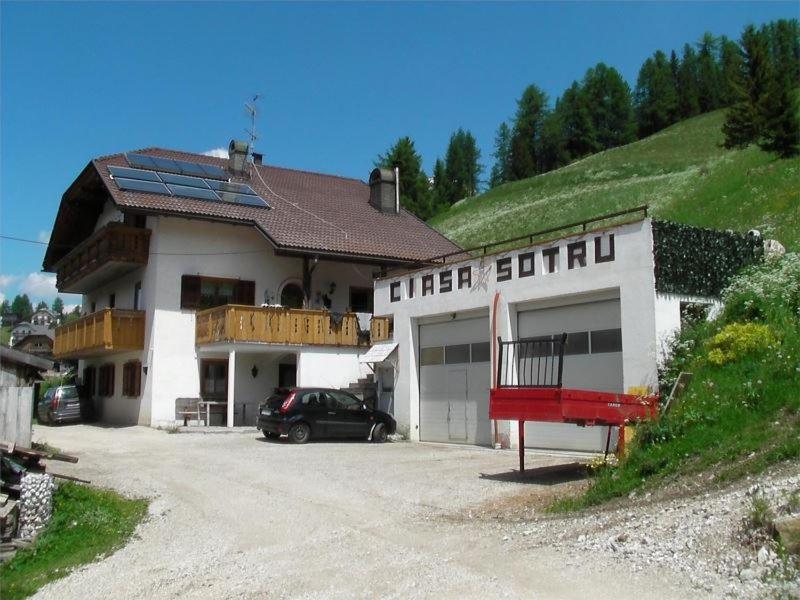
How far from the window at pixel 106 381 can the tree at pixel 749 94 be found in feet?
123

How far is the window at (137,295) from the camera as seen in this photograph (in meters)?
28.2

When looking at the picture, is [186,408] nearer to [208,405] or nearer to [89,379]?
[208,405]

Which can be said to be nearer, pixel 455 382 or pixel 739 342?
pixel 739 342

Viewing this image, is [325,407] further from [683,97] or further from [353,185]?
[683,97]

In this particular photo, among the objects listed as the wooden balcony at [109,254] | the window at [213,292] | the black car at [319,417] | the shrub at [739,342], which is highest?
the wooden balcony at [109,254]

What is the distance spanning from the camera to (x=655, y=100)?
11106 centimetres

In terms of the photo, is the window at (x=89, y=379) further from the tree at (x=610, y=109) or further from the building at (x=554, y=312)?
the tree at (x=610, y=109)

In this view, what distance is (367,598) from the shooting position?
6785 mm

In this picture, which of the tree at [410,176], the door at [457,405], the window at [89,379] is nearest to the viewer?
the door at [457,405]

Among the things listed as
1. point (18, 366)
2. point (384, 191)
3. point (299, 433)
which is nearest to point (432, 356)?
point (299, 433)


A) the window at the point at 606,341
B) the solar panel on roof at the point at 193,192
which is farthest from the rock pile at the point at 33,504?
the solar panel on roof at the point at 193,192

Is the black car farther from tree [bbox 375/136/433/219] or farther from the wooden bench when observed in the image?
tree [bbox 375/136/433/219]

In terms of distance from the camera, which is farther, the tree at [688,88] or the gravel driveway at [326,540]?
the tree at [688,88]

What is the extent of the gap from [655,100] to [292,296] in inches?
3760
